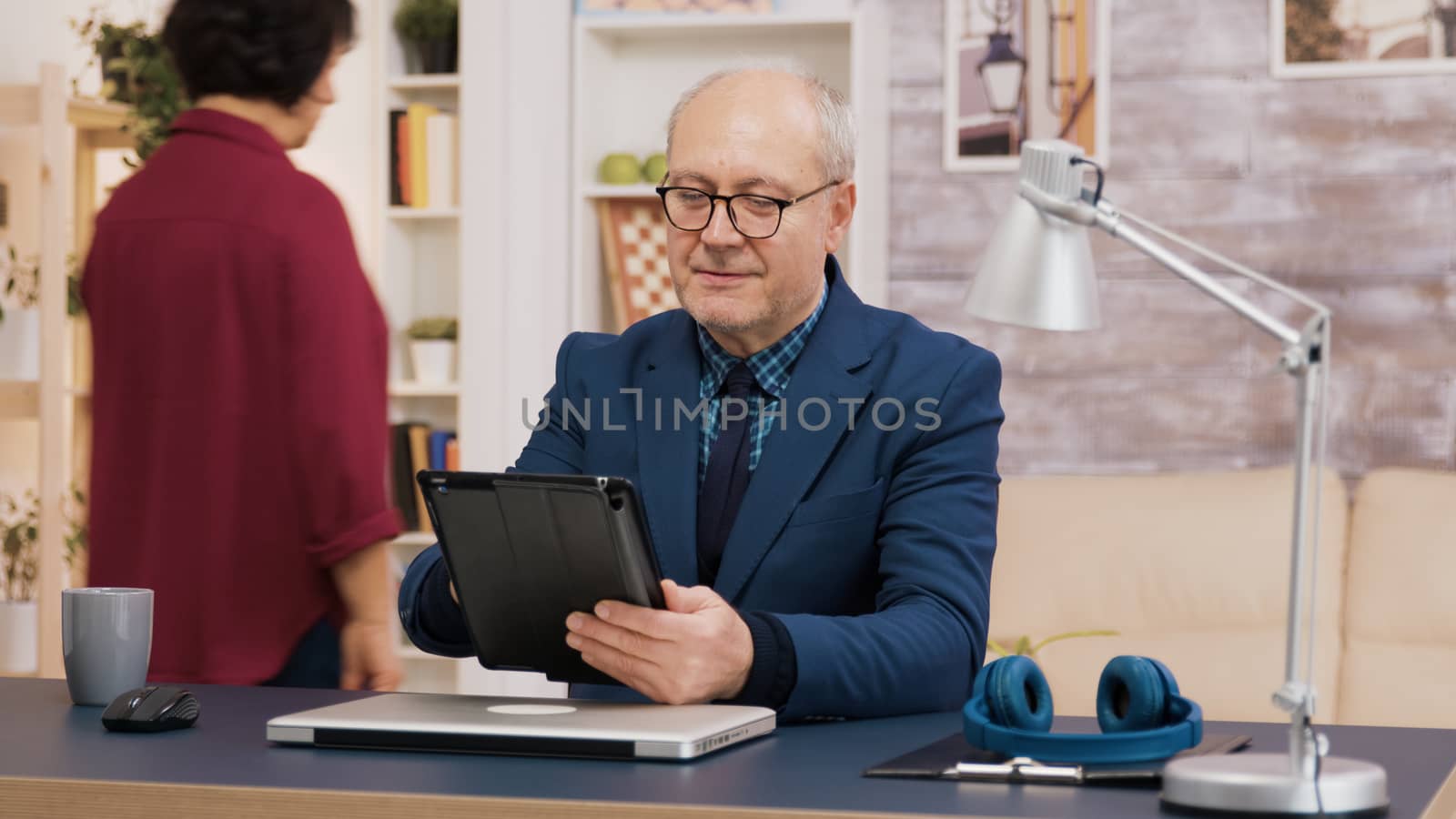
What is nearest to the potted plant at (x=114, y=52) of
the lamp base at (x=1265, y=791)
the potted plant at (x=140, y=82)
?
the potted plant at (x=140, y=82)

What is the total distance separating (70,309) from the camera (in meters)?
3.77

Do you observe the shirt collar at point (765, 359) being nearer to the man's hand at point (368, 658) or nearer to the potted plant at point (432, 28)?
the man's hand at point (368, 658)

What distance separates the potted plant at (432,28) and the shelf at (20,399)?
3.69 ft

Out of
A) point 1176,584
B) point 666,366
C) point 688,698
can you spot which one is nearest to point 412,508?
point 1176,584

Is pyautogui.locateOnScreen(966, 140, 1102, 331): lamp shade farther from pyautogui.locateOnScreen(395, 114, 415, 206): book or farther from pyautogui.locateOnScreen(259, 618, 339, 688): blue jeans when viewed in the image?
pyautogui.locateOnScreen(395, 114, 415, 206): book

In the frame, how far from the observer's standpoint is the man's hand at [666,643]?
1.30 m

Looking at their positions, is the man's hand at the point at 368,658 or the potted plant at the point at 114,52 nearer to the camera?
the man's hand at the point at 368,658

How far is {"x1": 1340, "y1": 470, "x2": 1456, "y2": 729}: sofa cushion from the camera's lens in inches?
121

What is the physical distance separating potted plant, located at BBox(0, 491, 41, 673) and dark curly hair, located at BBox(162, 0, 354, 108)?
1.71 metres

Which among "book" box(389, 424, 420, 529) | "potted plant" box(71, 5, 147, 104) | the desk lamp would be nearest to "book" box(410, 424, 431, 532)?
"book" box(389, 424, 420, 529)

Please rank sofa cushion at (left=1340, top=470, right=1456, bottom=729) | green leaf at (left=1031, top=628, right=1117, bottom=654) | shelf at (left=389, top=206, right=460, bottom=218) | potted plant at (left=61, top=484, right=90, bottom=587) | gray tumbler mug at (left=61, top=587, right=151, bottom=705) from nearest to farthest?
1. gray tumbler mug at (left=61, top=587, right=151, bottom=705)
2. sofa cushion at (left=1340, top=470, right=1456, bottom=729)
3. green leaf at (left=1031, top=628, right=1117, bottom=654)
4. potted plant at (left=61, top=484, right=90, bottom=587)
5. shelf at (left=389, top=206, right=460, bottom=218)

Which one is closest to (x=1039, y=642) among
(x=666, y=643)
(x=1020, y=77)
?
(x=1020, y=77)

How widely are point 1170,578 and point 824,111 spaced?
69.5 inches

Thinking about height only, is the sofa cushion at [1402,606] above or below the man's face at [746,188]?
below
